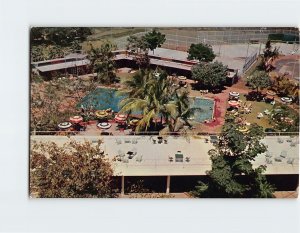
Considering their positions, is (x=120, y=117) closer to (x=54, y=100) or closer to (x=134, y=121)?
(x=134, y=121)

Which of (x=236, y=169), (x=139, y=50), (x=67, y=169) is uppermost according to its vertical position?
(x=139, y=50)

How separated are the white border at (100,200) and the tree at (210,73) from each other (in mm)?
752

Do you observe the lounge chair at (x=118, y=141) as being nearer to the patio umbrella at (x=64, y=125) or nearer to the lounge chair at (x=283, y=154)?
A: the patio umbrella at (x=64, y=125)

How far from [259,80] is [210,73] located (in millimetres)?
806

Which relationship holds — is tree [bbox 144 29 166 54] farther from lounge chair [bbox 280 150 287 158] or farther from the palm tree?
lounge chair [bbox 280 150 287 158]

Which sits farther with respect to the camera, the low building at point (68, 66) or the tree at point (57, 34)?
the low building at point (68, 66)

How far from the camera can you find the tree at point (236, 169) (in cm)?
768

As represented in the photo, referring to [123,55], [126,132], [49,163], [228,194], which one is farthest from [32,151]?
[228,194]

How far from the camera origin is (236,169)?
776cm

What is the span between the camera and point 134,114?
25.5 ft

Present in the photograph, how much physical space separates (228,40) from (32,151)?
11.7 feet

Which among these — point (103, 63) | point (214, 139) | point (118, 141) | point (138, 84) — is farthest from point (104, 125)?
point (214, 139)

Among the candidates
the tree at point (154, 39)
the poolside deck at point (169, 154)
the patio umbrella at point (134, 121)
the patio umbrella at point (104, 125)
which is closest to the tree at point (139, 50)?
the tree at point (154, 39)
